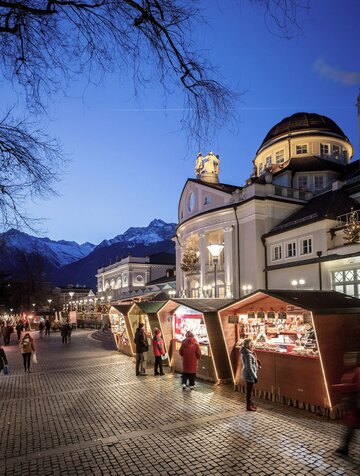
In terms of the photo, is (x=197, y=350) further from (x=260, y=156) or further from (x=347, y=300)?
(x=260, y=156)

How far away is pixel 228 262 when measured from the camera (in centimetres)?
3844

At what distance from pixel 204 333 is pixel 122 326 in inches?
419

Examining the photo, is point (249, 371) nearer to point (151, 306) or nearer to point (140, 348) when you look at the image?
point (140, 348)

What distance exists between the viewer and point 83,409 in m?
11.0

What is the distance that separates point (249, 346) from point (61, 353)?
18.3 meters

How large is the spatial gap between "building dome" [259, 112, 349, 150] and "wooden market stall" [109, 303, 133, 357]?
33.6 m

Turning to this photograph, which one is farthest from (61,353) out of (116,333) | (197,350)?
(197,350)

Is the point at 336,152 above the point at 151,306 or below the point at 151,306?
above

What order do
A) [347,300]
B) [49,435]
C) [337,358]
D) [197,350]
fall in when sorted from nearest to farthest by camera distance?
[49,435]
[337,358]
[347,300]
[197,350]

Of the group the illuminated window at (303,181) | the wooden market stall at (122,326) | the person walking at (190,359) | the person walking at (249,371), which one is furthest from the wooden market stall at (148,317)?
the illuminated window at (303,181)

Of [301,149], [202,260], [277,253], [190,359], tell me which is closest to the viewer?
[190,359]

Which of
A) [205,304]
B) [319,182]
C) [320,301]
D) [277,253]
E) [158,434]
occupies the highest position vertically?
[319,182]

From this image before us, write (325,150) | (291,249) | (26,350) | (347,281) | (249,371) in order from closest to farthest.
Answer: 1. (249,371)
2. (26,350)
3. (347,281)
4. (291,249)
5. (325,150)

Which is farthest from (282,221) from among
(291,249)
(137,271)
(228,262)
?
(137,271)
